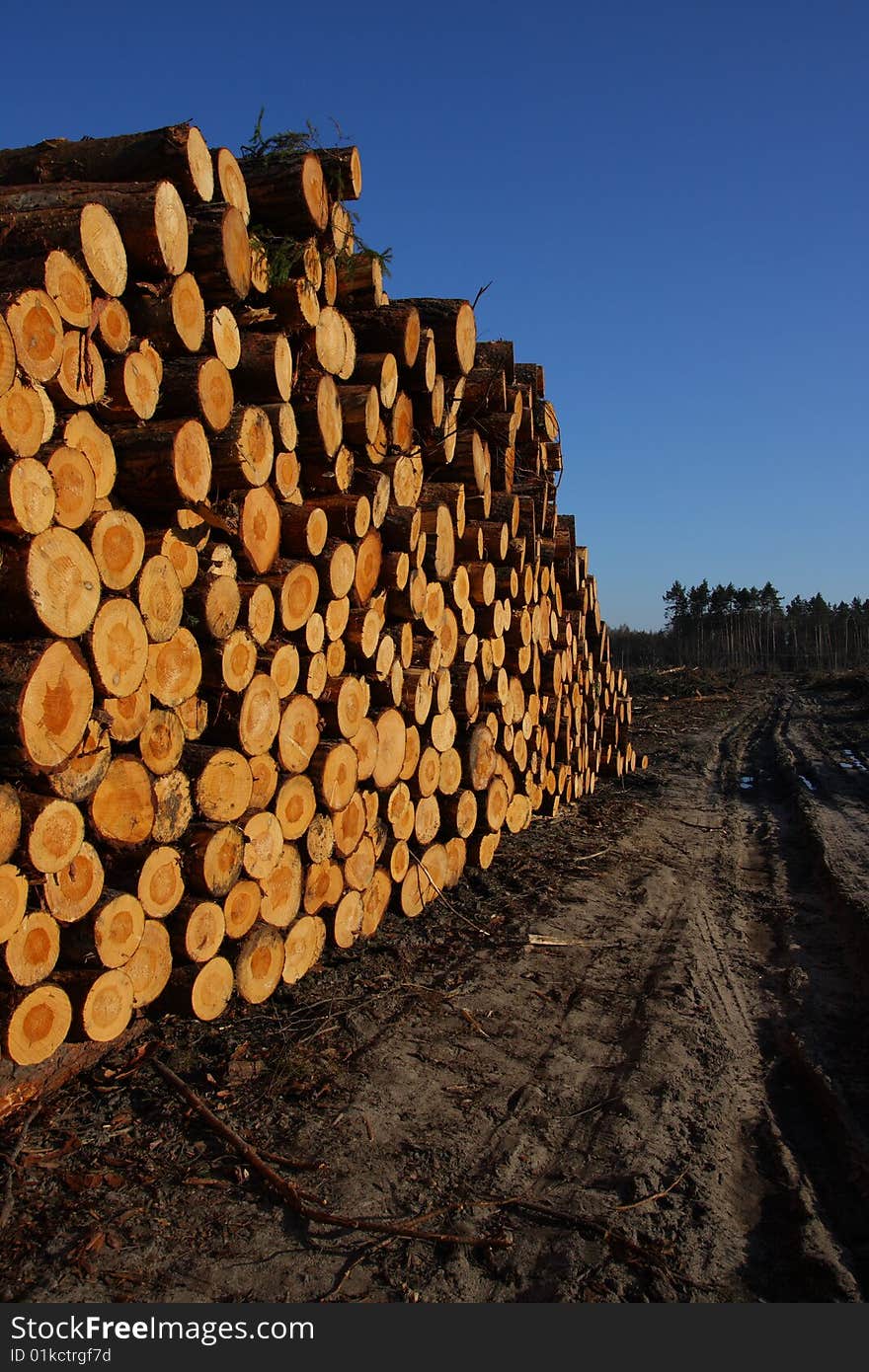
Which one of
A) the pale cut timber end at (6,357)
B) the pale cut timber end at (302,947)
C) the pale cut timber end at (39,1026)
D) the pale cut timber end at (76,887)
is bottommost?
the pale cut timber end at (302,947)

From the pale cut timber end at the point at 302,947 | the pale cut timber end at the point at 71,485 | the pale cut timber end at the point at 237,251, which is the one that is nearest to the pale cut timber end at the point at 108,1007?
the pale cut timber end at the point at 302,947

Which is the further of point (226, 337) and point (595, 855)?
point (595, 855)

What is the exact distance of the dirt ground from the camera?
115 inches

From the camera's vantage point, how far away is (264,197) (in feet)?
16.4

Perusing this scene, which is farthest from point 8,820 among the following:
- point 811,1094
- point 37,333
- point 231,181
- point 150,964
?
point 811,1094

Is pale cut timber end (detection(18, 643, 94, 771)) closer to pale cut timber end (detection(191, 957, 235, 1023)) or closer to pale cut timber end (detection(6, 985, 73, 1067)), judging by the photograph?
pale cut timber end (detection(6, 985, 73, 1067))

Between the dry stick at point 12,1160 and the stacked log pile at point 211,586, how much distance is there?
288 mm

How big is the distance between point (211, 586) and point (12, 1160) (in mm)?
2351

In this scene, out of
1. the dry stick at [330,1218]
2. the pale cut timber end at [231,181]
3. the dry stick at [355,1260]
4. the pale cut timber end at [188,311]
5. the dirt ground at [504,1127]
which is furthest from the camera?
the pale cut timber end at [231,181]

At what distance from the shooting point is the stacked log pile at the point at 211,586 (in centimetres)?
340

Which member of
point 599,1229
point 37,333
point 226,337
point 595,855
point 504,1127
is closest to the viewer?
point 599,1229

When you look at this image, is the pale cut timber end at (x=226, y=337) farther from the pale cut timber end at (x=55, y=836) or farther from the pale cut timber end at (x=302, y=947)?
the pale cut timber end at (x=302, y=947)

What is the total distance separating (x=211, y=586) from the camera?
4.17 meters

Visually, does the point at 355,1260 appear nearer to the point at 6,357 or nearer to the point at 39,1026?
the point at 39,1026
